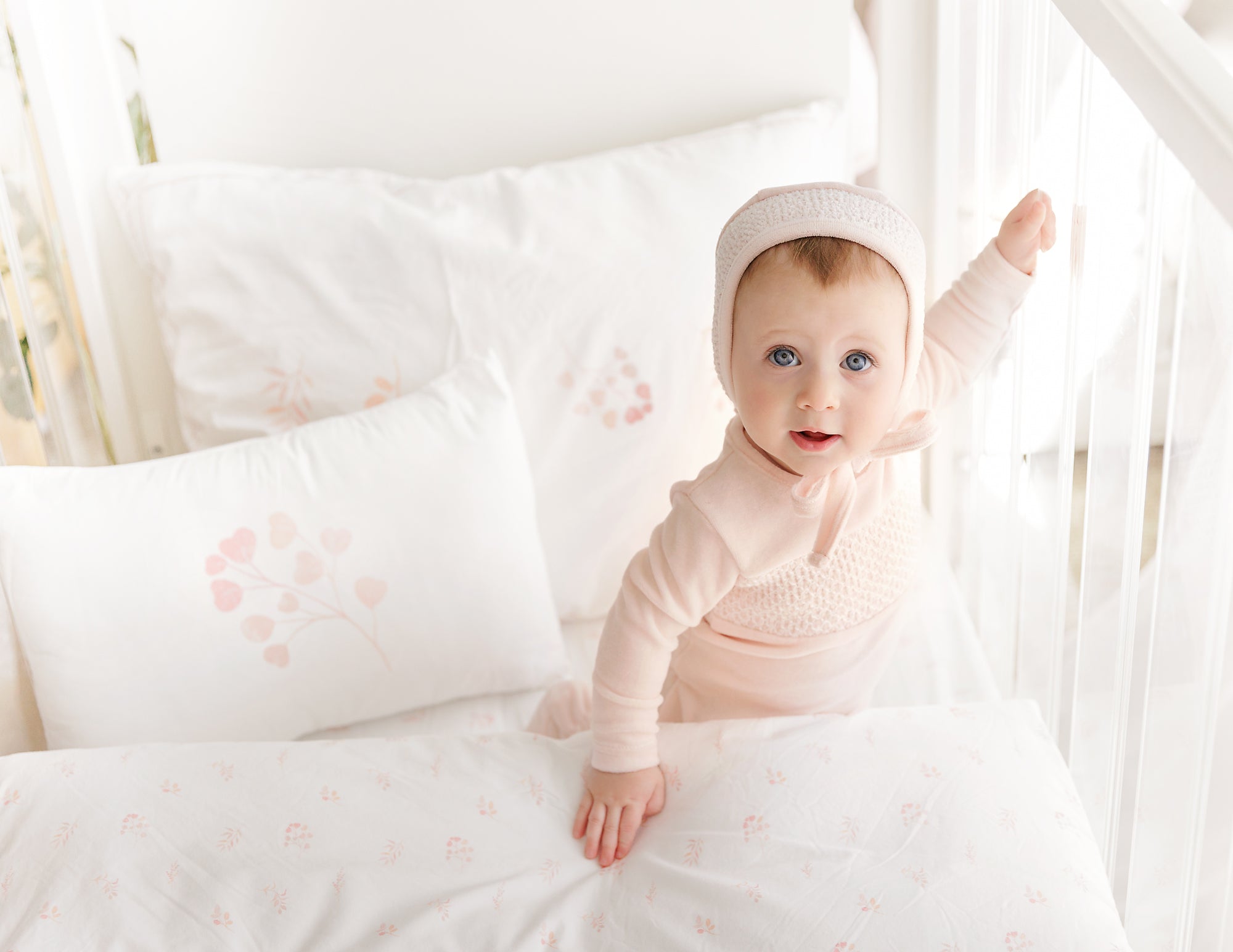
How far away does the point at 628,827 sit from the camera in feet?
2.71

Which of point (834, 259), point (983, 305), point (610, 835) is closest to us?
point (834, 259)

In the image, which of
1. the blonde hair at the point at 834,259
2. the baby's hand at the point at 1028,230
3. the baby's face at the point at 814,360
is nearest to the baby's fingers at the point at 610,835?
the baby's face at the point at 814,360

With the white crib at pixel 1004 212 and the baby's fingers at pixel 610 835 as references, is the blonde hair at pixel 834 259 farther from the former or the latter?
the baby's fingers at pixel 610 835

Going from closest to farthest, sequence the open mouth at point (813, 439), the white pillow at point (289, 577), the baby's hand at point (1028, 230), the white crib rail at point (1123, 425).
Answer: the white crib rail at point (1123, 425), the open mouth at point (813, 439), the baby's hand at point (1028, 230), the white pillow at point (289, 577)

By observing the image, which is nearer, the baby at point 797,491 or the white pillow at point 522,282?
the baby at point 797,491

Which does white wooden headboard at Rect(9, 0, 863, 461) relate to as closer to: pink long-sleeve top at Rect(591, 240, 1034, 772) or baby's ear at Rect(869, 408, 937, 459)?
pink long-sleeve top at Rect(591, 240, 1034, 772)

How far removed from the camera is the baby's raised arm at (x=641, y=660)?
0.82 metres

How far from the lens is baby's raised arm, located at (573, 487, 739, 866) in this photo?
821 mm

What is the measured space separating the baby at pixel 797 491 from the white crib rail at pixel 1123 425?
0.08m

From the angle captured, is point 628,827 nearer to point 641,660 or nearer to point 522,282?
point 641,660

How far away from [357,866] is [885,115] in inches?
38.6

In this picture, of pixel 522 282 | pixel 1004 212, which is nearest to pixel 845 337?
pixel 1004 212

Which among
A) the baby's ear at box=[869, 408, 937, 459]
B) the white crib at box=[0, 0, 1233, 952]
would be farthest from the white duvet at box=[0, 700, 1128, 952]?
the baby's ear at box=[869, 408, 937, 459]

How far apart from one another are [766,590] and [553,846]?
0.87 feet
